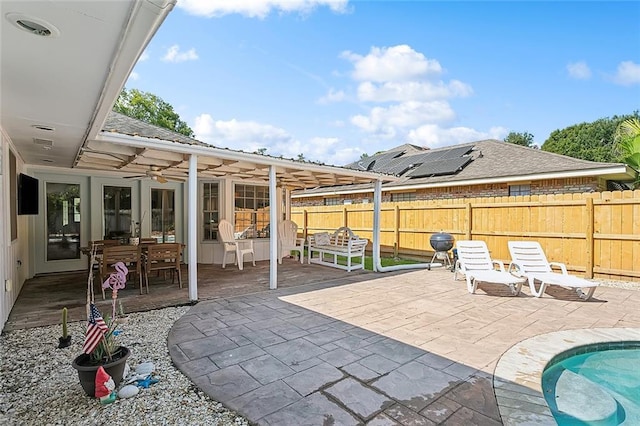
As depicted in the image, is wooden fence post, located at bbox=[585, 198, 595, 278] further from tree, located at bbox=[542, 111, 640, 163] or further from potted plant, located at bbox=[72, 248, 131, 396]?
tree, located at bbox=[542, 111, 640, 163]

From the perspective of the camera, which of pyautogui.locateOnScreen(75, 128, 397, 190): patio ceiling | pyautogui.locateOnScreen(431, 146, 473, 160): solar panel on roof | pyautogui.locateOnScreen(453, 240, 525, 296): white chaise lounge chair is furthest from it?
pyautogui.locateOnScreen(431, 146, 473, 160): solar panel on roof

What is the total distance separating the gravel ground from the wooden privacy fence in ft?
26.6

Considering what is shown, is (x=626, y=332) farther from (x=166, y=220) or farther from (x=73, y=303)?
(x=166, y=220)

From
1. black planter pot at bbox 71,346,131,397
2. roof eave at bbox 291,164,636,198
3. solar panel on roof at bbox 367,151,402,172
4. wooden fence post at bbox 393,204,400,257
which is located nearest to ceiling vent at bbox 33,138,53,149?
black planter pot at bbox 71,346,131,397

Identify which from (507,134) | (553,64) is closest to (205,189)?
(553,64)

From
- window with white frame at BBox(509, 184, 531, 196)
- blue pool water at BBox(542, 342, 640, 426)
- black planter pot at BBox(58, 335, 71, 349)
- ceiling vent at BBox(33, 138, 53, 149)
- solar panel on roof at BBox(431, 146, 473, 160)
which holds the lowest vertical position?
blue pool water at BBox(542, 342, 640, 426)

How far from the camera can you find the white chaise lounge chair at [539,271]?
5.68 m

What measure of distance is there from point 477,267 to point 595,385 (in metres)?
3.59

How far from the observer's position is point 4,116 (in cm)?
365

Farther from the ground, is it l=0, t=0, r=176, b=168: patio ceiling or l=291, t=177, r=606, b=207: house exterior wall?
l=0, t=0, r=176, b=168: patio ceiling

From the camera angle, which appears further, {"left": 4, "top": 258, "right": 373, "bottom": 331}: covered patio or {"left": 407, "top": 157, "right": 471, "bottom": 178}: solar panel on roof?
{"left": 407, "top": 157, "right": 471, "bottom": 178}: solar panel on roof

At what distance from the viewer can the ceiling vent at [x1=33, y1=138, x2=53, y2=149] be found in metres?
4.76

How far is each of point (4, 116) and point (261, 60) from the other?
8.47 metres

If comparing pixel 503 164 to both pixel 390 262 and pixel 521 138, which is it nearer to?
pixel 390 262
